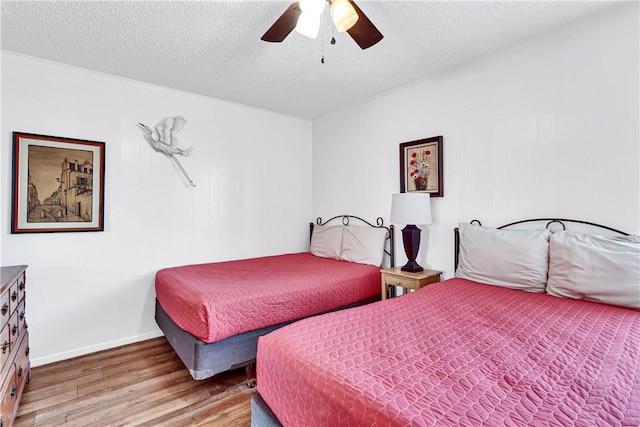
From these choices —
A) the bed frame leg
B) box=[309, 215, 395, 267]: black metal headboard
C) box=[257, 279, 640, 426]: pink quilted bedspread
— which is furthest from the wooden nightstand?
the bed frame leg

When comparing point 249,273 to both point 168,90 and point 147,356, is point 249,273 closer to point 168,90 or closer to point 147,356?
point 147,356

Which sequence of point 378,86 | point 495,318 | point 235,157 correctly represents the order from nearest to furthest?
point 495,318, point 378,86, point 235,157

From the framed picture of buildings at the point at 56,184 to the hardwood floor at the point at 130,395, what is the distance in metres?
1.16

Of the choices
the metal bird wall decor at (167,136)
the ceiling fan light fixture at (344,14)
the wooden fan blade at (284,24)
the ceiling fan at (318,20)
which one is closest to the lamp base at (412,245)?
the ceiling fan at (318,20)

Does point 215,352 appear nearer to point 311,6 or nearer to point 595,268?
point 311,6

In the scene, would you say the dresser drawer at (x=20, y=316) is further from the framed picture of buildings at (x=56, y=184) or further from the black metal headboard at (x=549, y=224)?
the black metal headboard at (x=549, y=224)

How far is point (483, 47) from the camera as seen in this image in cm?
247

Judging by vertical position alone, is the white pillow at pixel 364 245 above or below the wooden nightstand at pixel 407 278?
above

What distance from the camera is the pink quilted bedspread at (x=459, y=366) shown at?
0.91 metres

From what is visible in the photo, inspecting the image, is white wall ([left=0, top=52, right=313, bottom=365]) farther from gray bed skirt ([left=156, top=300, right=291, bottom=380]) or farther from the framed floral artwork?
the framed floral artwork

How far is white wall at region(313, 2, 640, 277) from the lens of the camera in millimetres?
1974

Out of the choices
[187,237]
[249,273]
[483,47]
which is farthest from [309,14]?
[187,237]

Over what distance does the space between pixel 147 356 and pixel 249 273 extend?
1086 mm

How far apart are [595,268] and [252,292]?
6.95ft
